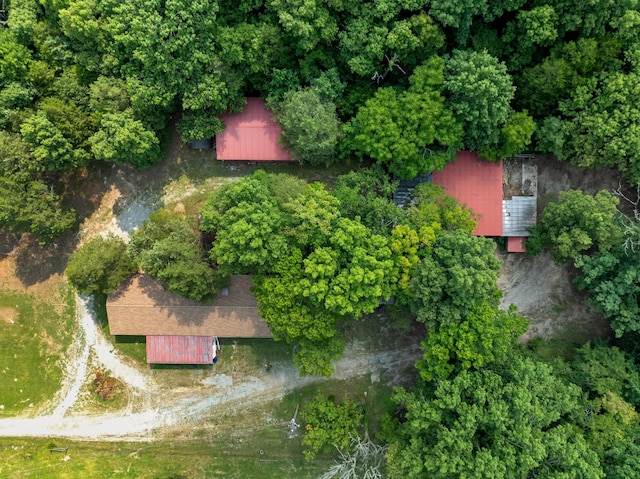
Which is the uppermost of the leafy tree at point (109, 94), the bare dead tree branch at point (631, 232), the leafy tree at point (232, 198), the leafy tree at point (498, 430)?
the leafy tree at point (109, 94)

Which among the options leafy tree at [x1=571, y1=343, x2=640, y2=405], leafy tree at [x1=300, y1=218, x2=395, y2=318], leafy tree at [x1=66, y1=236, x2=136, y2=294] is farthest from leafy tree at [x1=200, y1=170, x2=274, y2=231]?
leafy tree at [x1=571, y1=343, x2=640, y2=405]

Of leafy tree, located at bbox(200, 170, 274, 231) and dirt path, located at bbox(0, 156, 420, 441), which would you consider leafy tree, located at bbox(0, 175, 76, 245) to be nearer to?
dirt path, located at bbox(0, 156, 420, 441)

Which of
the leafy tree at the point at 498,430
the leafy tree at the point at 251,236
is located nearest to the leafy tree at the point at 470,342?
the leafy tree at the point at 498,430

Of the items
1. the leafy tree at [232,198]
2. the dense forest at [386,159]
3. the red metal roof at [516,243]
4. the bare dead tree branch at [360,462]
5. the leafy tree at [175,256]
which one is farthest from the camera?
the red metal roof at [516,243]

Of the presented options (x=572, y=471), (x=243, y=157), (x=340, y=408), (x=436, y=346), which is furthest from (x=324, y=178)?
(x=572, y=471)

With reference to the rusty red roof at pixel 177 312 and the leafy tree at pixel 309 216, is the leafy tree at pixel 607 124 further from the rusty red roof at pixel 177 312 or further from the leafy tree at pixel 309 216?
the rusty red roof at pixel 177 312

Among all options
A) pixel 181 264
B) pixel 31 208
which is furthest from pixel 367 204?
pixel 31 208

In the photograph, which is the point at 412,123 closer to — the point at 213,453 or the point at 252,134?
the point at 252,134
